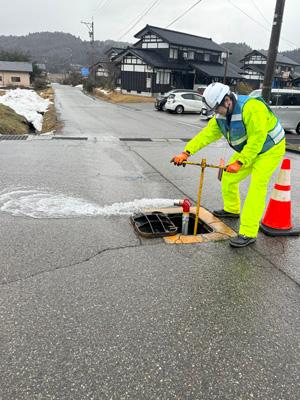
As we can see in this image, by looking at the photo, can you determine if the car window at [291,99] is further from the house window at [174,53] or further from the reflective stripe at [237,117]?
the house window at [174,53]

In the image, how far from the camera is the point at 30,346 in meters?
2.11

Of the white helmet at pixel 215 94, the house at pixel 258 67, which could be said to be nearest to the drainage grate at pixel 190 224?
the white helmet at pixel 215 94

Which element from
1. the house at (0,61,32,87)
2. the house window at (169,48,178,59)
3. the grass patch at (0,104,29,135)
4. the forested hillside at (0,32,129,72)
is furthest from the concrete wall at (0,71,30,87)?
the grass patch at (0,104,29,135)

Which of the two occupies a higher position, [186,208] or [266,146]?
[266,146]

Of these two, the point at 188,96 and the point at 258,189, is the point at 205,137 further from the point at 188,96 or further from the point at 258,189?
the point at 188,96

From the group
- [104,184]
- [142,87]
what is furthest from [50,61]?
[104,184]

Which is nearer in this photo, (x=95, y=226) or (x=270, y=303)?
(x=270, y=303)

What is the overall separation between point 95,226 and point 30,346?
1.97m

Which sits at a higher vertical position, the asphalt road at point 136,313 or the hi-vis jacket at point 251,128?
the hi-vis jacket at point 251,128

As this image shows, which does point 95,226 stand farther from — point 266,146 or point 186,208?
point 266,146

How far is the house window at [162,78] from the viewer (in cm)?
3481

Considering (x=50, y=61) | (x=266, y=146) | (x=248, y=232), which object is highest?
(x=50, y=61)

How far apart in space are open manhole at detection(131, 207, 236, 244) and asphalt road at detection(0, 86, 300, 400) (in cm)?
14

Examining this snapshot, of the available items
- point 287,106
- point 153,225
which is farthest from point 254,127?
point 287,106
